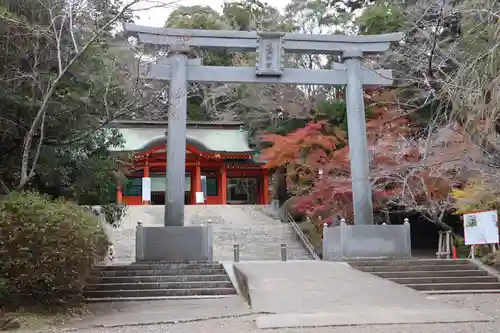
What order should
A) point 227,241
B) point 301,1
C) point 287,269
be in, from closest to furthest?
point 287,269 < point 227,241 < point 301,1

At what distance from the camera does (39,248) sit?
7.13 meters

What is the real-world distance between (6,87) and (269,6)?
29689 millimetres

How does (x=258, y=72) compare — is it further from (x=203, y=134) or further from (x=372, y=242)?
(x=203, y=134)

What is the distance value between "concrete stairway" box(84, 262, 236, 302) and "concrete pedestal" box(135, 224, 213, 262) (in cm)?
65

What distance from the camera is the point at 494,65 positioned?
3.95m

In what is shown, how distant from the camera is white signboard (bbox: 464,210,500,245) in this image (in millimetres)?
12492

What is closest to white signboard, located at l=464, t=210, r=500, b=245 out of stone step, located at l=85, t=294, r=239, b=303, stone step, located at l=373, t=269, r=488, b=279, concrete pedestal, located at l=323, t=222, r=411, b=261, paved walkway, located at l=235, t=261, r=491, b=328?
stone step, located at l=373, t=269, r=488, b=279

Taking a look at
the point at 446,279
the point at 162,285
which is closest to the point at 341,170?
the point at 446,279

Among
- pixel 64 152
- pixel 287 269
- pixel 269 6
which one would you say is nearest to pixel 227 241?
pixel 287 269

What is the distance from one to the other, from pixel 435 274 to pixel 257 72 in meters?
6.92

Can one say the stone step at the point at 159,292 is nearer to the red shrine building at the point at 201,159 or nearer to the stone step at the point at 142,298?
the stone step at the point at 142,298

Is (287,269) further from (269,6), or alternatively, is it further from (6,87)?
(269,6)

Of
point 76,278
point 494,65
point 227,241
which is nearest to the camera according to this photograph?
point 494,65

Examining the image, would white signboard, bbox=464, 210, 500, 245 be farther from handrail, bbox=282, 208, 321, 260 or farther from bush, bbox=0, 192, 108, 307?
bush, bbox=0, 192, 108, 307
